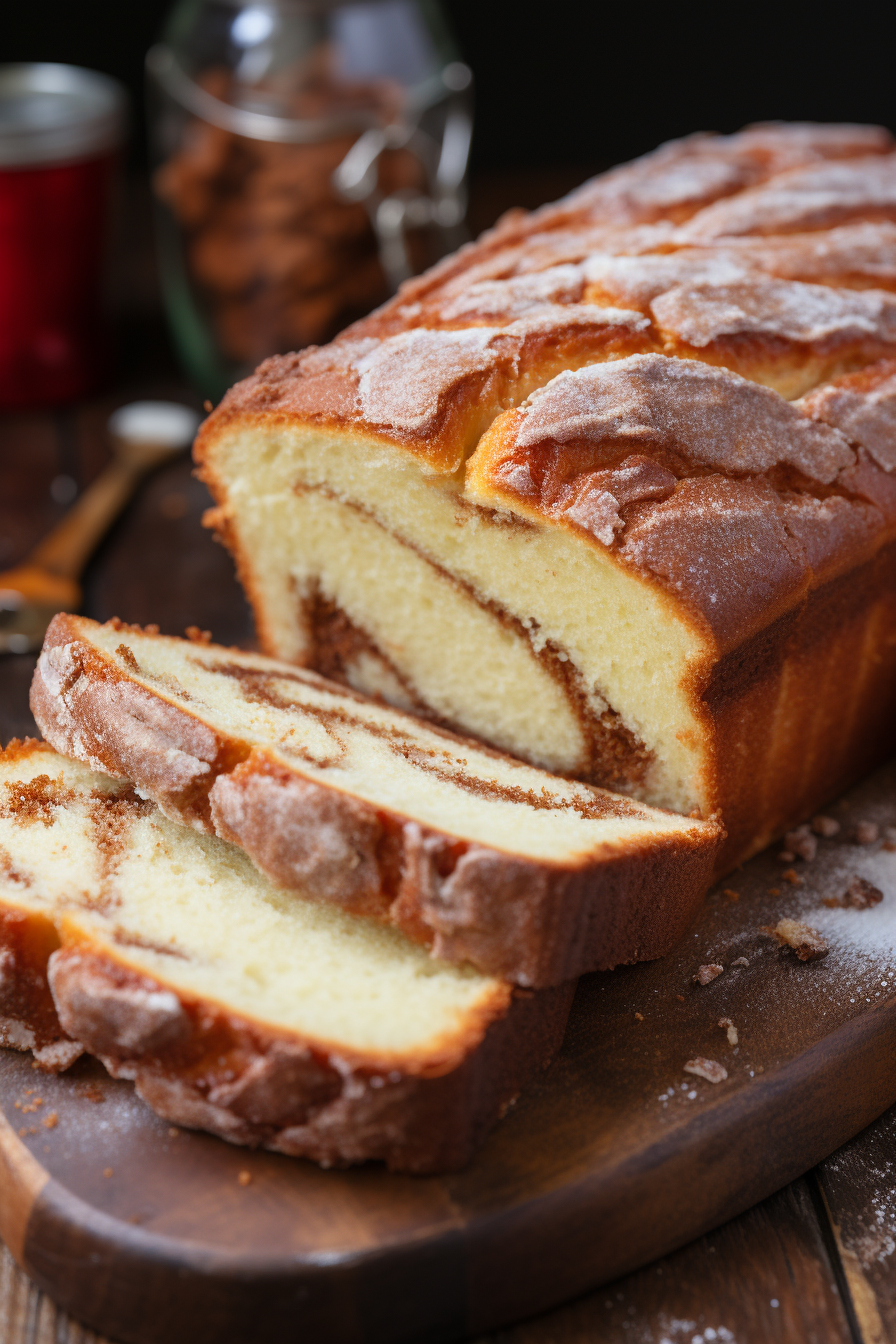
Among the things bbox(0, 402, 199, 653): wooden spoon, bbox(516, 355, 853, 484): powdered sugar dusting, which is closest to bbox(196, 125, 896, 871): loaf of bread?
bbox(516, 355, 853, 484): powdered sugar dusting

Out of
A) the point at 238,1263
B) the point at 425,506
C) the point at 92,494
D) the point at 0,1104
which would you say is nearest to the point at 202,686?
the point at 425,506

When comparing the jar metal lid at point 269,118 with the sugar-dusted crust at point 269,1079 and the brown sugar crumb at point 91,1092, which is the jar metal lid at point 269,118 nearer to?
the sugar-dusted crust at point 269,1079

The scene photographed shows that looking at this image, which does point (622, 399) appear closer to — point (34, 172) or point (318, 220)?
point (318, 220)

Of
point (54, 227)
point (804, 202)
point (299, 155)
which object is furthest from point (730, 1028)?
point (54, 227)

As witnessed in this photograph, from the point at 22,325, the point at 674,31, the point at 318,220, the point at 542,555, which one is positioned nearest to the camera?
the point at 542,555

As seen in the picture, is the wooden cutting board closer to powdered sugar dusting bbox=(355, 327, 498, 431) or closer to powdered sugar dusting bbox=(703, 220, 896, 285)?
powdered sugar dusting bbox=(355, 327, 498, 431)
